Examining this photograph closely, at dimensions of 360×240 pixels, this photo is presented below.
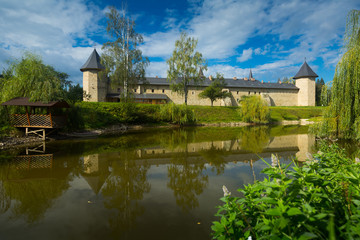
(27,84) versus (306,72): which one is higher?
(306,72)

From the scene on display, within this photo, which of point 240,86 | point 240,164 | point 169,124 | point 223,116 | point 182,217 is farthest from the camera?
point 240,86

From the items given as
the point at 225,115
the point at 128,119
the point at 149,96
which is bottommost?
the point at 128,119

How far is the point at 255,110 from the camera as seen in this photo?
963 inches

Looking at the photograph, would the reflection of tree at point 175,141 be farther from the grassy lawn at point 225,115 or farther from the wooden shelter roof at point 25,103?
the grassy lawn at point 225,115

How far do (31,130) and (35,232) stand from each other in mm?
12226

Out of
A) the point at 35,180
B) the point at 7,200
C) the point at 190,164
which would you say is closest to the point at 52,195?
the point at 7,200

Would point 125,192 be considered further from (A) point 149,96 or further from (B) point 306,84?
(B) point 306,84

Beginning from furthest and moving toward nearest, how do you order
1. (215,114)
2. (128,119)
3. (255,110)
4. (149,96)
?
1. (149,96)
2. (215,114)
3. (255,110)
4. (128,119)

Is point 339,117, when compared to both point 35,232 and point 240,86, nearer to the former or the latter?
point 35,232

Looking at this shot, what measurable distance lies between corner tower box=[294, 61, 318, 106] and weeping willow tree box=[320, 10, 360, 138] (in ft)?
129

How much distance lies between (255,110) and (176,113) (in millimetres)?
10246

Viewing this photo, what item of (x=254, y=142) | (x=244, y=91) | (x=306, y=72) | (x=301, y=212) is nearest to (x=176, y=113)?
(x=254, y=142)

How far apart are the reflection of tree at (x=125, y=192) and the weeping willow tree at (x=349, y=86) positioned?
→ 7568 mm

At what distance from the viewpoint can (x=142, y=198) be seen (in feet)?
13.6
